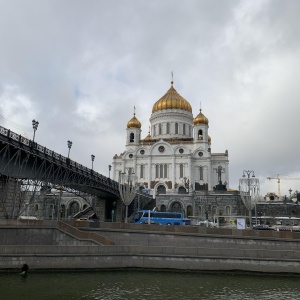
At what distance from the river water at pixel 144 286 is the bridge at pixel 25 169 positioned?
34.8ft

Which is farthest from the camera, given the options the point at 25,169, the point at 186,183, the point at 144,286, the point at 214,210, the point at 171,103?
the point at 171,103

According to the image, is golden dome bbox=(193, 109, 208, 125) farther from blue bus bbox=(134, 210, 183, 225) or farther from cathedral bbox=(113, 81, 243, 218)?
blue bus bbox=(134, 210, 183, 225)

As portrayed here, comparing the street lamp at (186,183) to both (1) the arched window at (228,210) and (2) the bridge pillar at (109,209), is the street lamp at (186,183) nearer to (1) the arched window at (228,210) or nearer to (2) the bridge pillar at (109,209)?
(1) the arched window at (228,210)

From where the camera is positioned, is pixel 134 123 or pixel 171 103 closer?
pixel 134 123

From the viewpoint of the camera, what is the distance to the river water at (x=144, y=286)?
55.7 ft

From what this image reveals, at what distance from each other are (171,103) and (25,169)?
5693cm

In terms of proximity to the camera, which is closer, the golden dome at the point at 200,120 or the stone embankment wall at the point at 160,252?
the stone embankment wall at the point at 160,252

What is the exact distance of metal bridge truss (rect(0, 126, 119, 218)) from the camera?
28.0 metres

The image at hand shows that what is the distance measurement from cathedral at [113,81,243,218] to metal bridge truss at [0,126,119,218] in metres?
30.5

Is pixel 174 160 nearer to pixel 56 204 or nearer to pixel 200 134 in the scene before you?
pixel 200 134

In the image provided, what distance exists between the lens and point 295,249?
25922 millimetres

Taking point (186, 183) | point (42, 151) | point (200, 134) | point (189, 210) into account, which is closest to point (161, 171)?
point (186, 183)

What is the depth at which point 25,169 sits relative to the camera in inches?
1276

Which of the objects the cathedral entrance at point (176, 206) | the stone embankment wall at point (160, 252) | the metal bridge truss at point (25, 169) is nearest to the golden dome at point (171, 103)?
the cathedral entrance at point (176, 206)
